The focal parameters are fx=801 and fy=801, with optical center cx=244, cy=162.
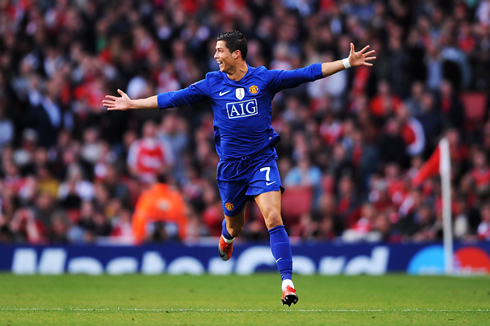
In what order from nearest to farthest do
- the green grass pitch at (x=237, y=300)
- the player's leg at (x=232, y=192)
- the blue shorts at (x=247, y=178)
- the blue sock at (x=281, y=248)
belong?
the green grass pitch at (x=237, y=300) < the blue sock at (x=281, y=248) < the blue shorts at (x=247, y=178) < the player's leg at (x=232, y=192)

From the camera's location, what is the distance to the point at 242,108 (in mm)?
8445

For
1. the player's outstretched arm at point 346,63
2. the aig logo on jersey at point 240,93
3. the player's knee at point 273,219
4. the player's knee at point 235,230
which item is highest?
the player's outstretched arm at point 346,63

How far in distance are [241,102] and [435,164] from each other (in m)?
7.79

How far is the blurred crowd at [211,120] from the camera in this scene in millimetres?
15781

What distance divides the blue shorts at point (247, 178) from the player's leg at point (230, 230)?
0.23 metres

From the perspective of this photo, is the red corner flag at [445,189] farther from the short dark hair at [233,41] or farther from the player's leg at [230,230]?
the short dark hair at [233,41]

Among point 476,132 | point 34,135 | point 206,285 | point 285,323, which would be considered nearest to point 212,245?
point 206,285

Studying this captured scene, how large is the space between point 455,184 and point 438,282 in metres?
4.38

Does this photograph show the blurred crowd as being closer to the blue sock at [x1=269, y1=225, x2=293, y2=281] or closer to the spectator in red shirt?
the spectator in red shirt

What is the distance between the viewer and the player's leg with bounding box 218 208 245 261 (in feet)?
30.4

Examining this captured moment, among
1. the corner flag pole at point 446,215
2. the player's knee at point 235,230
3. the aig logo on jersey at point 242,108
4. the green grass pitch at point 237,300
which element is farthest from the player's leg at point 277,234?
the corner flag pole at point 446,215

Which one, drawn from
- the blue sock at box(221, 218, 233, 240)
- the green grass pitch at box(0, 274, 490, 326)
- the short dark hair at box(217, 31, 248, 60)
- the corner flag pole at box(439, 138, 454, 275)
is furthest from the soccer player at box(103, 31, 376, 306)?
the corner flag pole at box(439, 138, 454, 275)

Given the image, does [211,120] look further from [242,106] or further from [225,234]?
[242,106]

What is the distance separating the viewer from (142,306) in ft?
28.6
